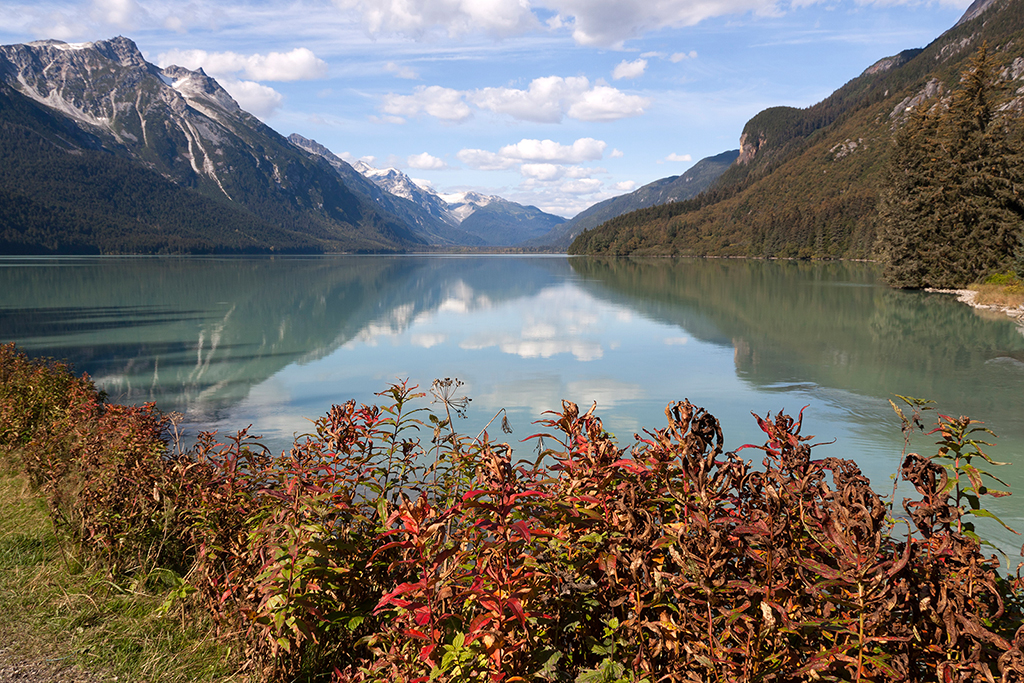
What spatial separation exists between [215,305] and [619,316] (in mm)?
24629

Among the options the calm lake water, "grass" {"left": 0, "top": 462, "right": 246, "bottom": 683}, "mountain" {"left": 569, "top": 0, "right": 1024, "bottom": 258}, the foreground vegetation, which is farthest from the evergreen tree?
"mountain" {"left": 569, "top": 0, "right": 1024, "bottom": 258}

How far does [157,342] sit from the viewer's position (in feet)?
72.9

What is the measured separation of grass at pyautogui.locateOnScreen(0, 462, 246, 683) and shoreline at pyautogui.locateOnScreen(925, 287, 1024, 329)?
102ft

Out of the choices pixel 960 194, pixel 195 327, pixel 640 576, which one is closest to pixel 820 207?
pixel 960 194

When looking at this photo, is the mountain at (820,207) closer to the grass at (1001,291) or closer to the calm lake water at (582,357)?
the grass at (1001,291)

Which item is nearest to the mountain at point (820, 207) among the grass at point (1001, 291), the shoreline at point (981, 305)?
the shoreline at point (981, 305)

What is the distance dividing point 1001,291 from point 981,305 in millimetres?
2461

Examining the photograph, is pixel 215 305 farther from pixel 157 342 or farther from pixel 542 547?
pixel 542 547

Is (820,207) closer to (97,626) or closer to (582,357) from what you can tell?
(582,357)

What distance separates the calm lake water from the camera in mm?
11820

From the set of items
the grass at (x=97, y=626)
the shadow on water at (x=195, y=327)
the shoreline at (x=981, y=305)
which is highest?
the shadow on water at (x=195, y=327)

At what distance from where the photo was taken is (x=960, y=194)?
135 feet

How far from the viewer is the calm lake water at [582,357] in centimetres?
1182

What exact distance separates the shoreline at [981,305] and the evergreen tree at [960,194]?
1.66m
